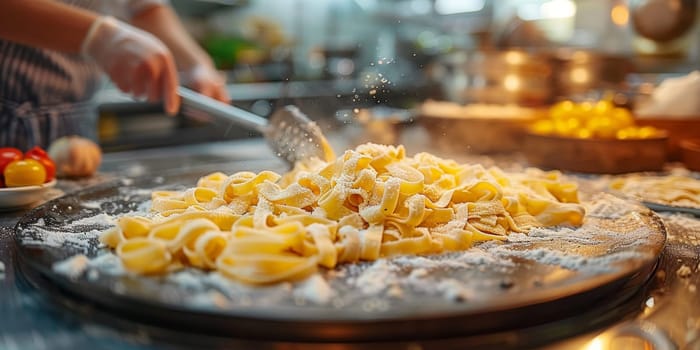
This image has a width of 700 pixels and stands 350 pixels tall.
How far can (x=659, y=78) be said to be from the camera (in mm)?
3170

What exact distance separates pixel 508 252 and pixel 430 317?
1.28ft

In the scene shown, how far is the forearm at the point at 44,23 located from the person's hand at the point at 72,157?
0.31m

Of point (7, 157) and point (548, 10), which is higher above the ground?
point (548, 10)

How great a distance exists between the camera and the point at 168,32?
2727mm

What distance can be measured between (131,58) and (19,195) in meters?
0.57

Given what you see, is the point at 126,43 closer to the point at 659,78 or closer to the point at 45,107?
the point at 45,107

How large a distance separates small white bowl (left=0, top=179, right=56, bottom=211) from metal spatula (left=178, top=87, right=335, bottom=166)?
1.85ft

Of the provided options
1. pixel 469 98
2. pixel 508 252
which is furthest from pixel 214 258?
pixel 469 98

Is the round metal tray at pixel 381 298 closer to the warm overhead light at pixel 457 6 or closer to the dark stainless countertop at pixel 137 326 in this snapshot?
the dark stainless countertop at pixel 137 326

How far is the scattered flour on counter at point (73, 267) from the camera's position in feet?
3.18

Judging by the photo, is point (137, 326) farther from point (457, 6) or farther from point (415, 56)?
point (457, 6)

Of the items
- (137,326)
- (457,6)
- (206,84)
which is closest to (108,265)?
(137,326)

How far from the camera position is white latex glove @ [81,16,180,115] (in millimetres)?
1931

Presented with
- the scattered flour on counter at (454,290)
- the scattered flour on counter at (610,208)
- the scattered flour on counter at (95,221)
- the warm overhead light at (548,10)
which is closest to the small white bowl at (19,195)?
the scattered flour on counter at (95,221)
